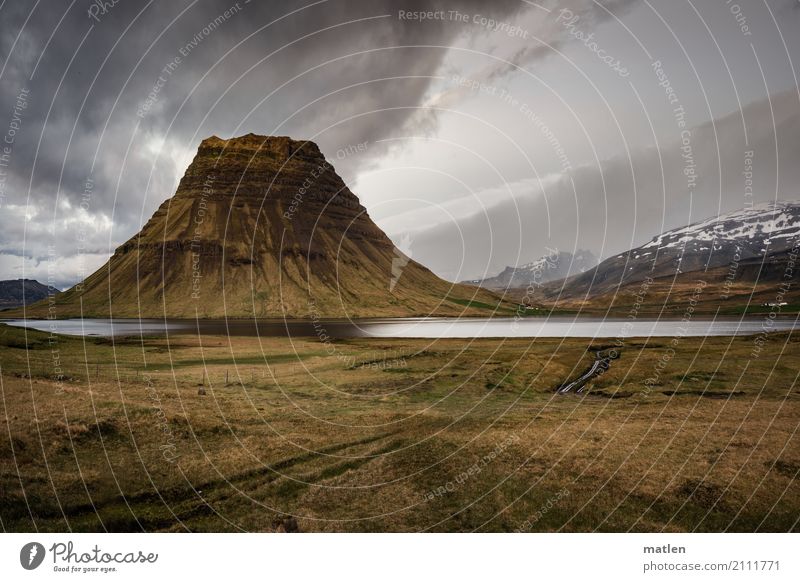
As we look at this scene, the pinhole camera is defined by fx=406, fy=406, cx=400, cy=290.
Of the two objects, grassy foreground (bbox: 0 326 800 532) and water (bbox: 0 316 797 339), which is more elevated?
water (bbox: 0 316 797 339)

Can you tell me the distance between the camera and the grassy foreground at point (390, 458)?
1499 cm

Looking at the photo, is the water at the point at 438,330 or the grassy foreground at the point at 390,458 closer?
the grassy foreground at the point at 390,458

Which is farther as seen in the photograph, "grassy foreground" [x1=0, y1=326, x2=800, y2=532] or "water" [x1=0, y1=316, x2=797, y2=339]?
"water" [x1=0, y1=316, x2=797, y2=339]

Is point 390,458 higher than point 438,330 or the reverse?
the reverse

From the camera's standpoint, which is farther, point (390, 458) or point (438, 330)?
point (438, 330)

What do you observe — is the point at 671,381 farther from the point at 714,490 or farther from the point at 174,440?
the point at 174,440

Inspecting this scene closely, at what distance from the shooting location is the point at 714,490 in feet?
53.2

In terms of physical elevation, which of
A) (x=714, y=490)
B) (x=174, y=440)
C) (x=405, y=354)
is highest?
(x=405, y=354)

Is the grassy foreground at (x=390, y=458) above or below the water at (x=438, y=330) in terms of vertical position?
below

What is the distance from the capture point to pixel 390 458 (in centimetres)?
2009

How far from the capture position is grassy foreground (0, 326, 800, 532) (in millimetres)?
14992

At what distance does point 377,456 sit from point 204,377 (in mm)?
25787
